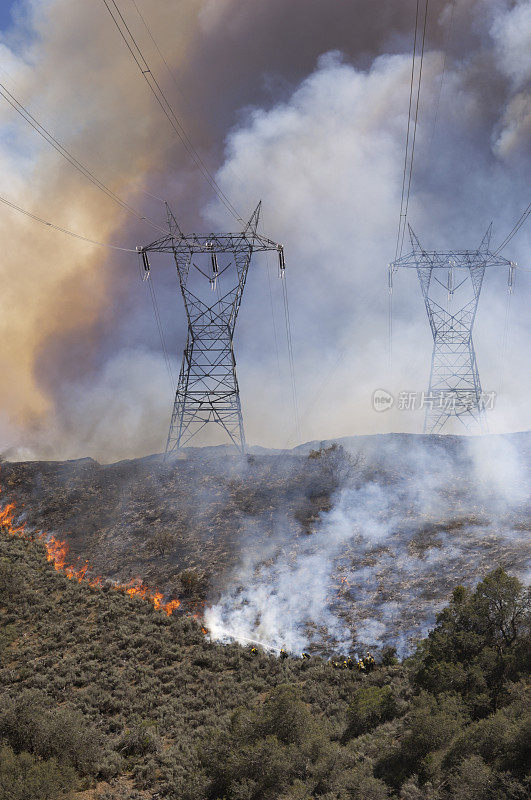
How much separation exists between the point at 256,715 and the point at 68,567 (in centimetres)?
2032

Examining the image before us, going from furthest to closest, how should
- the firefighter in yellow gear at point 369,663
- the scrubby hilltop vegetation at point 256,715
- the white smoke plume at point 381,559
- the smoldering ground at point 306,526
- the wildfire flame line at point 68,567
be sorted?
1. the wildfire flame line at point 68,567
2. the smoldering ground at point 306,526
3. the white smoke plume at point 381,559
4. the firefighter in yellow gear at point 369,663
5. the scrubby hilltop vegetation at point 256,715

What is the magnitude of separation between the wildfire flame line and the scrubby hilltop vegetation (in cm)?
212

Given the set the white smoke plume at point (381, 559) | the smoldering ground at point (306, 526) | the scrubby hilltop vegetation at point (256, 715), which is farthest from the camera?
the smoldering ground at point (306, 526)

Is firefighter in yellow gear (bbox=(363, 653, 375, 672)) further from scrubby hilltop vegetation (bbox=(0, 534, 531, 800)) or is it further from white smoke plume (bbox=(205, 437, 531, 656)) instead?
white smoke plume (bbox=(205, 437, 531, 656))

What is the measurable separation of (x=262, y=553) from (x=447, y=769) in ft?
62.7

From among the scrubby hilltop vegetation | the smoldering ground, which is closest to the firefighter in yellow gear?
the scrubby hilltop vegetation

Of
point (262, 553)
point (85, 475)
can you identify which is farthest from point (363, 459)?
point (85, 475)

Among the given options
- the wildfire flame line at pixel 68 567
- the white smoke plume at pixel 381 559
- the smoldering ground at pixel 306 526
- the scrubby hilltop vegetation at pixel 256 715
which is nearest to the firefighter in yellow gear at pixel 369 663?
the scrubby hilltop vegetation at pixel 256 715

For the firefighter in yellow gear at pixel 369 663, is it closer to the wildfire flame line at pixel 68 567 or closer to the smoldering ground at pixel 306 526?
the smoldering ground at pixel 306 526

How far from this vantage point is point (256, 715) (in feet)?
59.0

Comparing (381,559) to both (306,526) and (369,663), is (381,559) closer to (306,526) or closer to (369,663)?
(306,526)

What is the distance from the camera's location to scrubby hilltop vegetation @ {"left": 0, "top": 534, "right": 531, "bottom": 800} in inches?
580

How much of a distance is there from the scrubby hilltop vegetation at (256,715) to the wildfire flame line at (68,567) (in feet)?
6.96

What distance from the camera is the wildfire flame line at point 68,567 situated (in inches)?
1182
